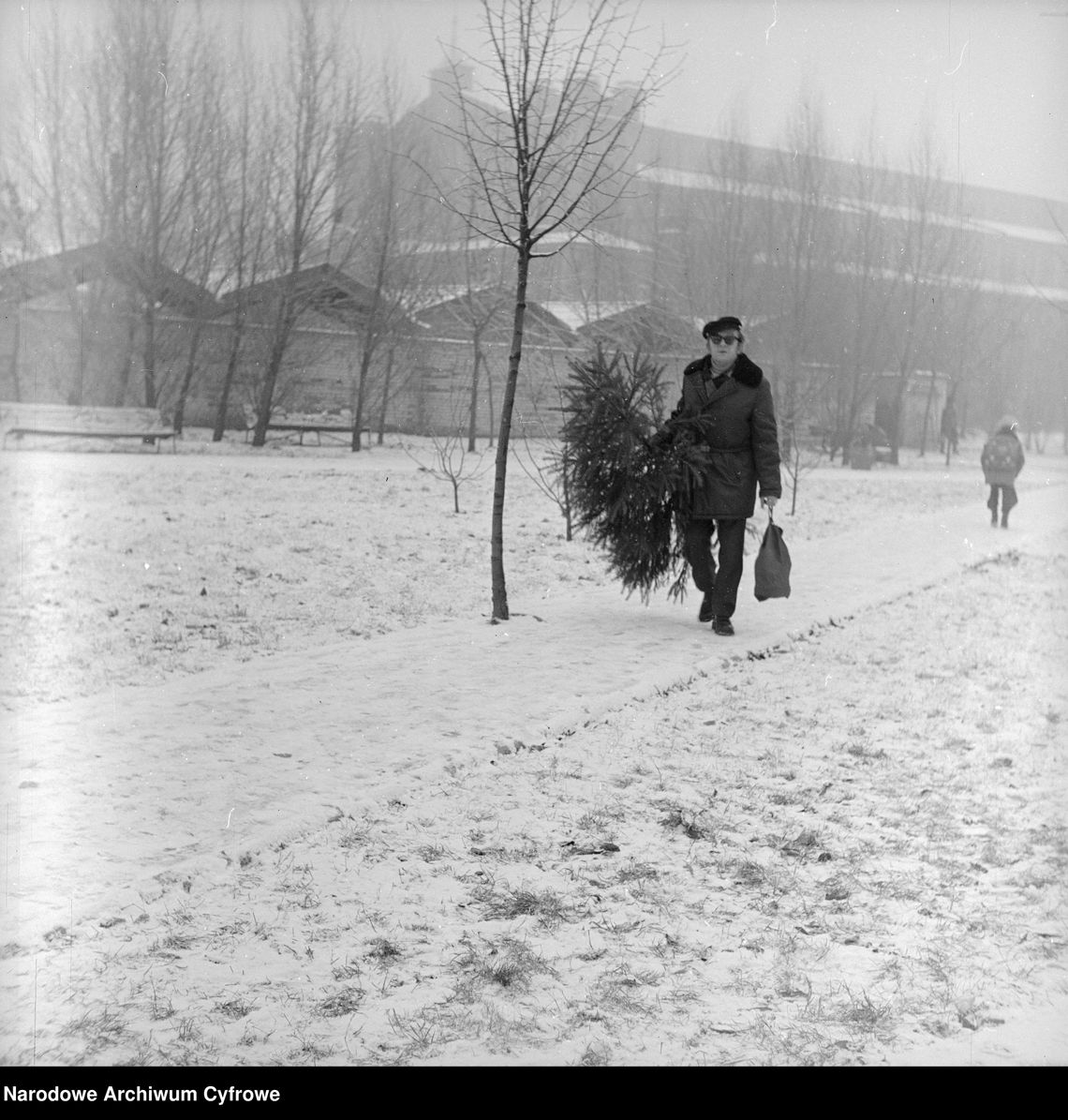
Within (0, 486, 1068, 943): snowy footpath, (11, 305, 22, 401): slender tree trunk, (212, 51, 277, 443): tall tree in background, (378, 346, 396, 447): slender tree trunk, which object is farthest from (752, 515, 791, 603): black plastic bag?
(11, 305, 22, 401): slender tree trunk

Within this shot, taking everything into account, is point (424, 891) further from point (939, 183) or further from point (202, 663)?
point (939, 183)

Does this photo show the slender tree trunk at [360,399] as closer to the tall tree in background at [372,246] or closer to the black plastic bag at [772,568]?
the tall tree in background at [372,246]

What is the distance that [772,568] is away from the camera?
7.50m

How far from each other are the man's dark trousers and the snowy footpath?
0.80ft

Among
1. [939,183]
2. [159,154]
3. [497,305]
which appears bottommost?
[497,305]

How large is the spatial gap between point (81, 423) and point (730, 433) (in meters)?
14.8

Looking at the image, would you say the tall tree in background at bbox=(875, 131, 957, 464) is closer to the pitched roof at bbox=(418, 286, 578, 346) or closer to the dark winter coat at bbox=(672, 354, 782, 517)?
the pitched roof at bbox=(418, 286, 578, 346)

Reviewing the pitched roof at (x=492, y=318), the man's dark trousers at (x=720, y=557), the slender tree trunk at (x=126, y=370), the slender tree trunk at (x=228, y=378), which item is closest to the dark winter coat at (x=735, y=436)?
the man's dark trousers at (x=720, y=557)

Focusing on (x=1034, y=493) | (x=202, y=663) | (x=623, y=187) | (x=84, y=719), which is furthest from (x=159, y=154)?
(x=1034, y=493)

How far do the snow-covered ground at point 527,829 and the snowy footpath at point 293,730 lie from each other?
0.02 meters

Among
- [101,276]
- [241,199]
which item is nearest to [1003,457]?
[241,199]

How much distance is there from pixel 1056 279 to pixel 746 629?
701 centimetres

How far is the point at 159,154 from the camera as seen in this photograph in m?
19.8

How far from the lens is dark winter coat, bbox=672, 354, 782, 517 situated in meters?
7.39
